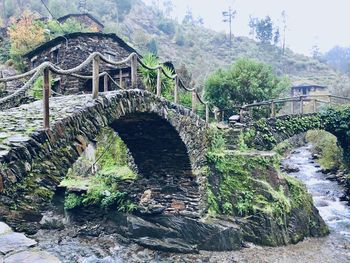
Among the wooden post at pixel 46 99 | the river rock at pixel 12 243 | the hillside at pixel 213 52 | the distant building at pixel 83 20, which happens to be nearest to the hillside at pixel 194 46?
the hillside at pixel 213 52

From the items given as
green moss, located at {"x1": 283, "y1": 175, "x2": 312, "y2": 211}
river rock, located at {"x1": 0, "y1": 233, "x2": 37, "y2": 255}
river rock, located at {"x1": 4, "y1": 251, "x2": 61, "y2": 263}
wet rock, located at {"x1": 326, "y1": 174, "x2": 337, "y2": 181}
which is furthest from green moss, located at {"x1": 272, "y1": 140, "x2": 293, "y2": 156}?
river rock, located at {"x1": 4, "y1": 251, "x2": 61, "y2": 263}

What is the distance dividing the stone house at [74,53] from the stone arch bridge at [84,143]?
6436 millimetres

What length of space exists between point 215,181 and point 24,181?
8.10 m

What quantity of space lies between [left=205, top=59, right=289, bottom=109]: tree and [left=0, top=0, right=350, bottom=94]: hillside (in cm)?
2714

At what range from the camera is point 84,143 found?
20.3 feet

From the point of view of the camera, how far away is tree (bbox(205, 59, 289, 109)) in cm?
1773

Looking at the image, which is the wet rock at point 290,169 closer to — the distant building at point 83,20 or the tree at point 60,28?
the tree at point 60,28

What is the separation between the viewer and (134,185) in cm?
1272

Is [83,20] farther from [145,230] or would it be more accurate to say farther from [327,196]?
A: [145,230]

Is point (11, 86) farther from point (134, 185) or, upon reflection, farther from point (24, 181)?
point (24, 181)

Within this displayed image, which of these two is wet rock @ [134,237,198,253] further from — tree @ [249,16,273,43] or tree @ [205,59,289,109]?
tree @ [249,16,273,43]

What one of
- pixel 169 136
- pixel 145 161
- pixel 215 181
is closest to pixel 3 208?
pixel 169 136

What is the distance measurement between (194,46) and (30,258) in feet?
185

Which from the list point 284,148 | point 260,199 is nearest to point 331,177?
point 284,148
